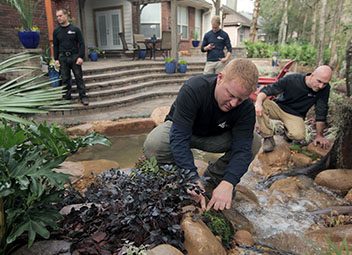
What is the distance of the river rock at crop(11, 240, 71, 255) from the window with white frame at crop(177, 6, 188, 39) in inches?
621

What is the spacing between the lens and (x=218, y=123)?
215cm

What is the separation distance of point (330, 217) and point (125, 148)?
2862 mm

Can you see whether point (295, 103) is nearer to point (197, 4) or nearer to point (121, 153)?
point (121, 153)

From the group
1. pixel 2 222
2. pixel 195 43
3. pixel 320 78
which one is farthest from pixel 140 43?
pixel 2 222

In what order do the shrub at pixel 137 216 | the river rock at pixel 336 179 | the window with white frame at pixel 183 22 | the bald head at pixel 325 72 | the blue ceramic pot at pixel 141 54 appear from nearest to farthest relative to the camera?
the shrub at pixel 137 216 < the river rock at pixel 336 179 < the bald head at pixel 325 72 < the blue ceramic pot at pixel 141 54 < the window with white frame at pixel 183 22

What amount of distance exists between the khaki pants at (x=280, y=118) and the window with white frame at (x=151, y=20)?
1176 cm

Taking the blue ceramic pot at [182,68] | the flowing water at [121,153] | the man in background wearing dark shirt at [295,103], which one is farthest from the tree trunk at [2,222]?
the blue ceramic pot at [182,68]

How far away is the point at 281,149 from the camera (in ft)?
11.9

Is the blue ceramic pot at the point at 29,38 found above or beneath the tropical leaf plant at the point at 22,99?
above

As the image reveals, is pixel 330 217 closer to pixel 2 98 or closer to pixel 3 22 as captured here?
pixel 2 98

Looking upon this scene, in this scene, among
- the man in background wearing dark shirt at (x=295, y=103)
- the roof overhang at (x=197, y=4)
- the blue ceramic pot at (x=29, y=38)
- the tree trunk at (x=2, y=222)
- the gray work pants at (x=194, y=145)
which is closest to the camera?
the tree trunk at (x=2, y=222)

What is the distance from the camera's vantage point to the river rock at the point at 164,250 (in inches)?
57.3

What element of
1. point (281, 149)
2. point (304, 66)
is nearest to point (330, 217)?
point (281, 149)

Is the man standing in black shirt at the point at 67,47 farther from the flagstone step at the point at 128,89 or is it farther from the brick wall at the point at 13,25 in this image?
the brick wall at the point at 13,25
